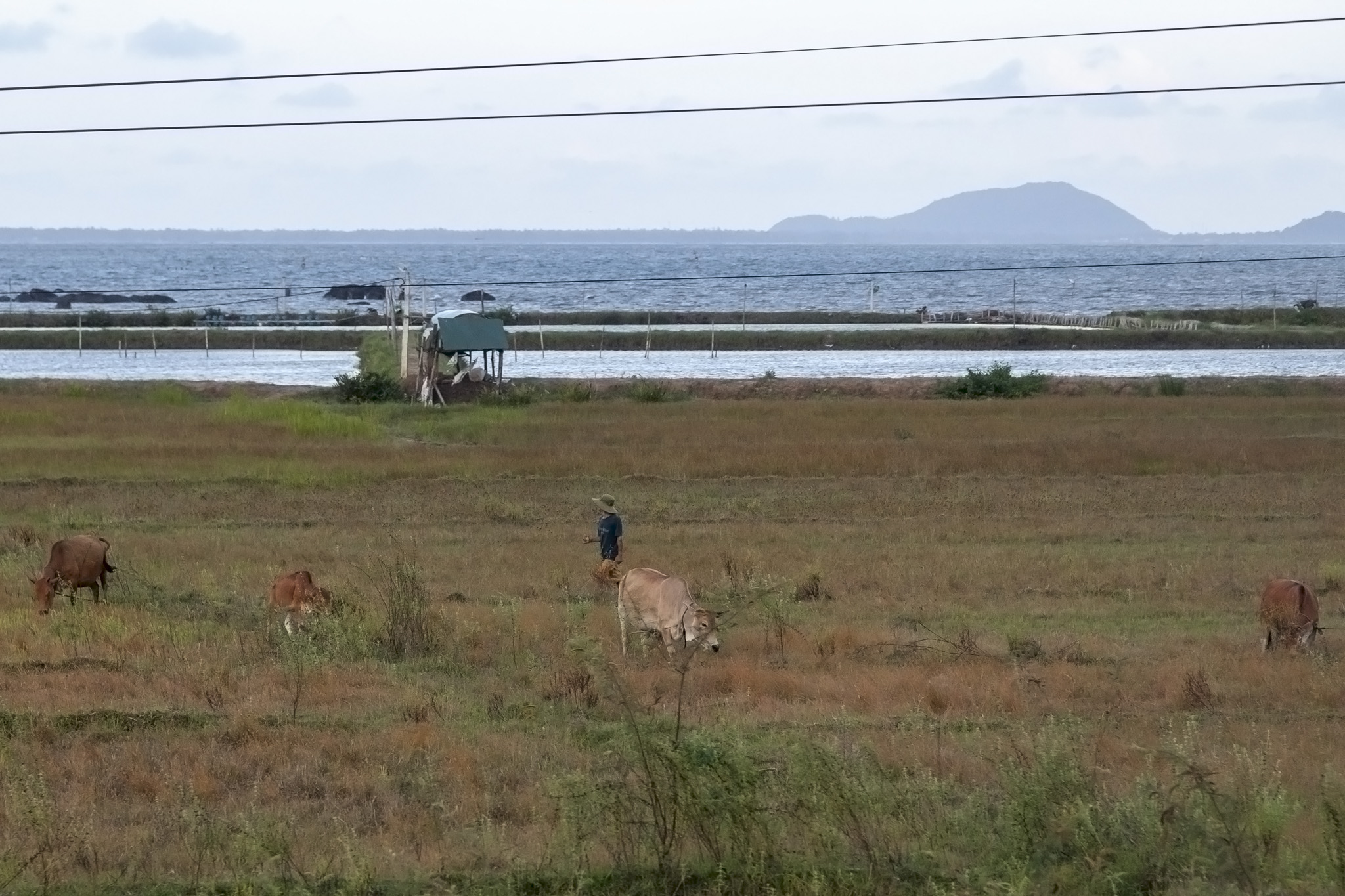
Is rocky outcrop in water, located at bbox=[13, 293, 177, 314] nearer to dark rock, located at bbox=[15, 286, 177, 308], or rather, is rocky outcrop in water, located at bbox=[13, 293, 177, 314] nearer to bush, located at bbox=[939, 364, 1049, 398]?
dark rock, located at bbox=[15, 286, 177, 308]

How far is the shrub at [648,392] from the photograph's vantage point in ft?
156

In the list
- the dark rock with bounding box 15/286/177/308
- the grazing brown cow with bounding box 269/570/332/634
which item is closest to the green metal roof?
the grazing brown cow with bounding box 269/570/332/634

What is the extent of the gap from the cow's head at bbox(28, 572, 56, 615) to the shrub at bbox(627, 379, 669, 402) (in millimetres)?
30874

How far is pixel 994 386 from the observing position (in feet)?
162

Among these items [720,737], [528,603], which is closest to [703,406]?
[528,603]

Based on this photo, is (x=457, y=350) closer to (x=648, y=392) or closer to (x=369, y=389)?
(x=369, y=389)

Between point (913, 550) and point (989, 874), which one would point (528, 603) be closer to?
point (913, 550)

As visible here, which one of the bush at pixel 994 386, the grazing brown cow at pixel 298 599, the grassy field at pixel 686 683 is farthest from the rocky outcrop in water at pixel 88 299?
the grazing brown cow at pixel 298 599

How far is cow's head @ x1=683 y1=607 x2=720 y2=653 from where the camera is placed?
14289 millimetres

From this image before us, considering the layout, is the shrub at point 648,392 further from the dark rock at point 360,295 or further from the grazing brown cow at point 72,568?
the dark rock at point 360,295

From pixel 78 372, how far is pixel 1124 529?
49.7 metres

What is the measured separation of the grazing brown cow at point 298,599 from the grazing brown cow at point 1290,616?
31.3ft

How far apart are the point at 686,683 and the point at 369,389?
114 ft

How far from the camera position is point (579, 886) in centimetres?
784
